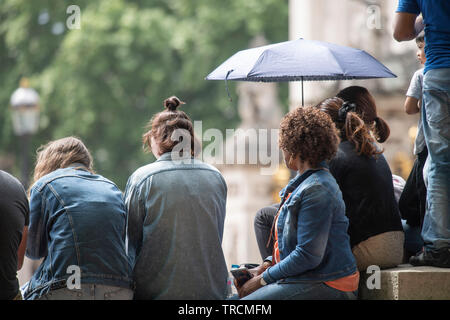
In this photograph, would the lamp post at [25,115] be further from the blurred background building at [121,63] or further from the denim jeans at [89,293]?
the denim jeans at [89,293]

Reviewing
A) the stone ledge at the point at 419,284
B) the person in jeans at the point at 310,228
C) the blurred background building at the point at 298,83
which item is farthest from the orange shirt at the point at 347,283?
the blurred background building at the point at 298,83

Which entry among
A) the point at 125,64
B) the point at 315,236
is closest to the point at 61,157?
the point at 315,236

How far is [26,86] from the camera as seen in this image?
1716 centimetres

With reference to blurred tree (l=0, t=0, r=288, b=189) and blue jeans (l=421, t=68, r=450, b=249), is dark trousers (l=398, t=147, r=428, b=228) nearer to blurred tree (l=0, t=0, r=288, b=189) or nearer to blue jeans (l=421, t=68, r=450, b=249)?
blue jeans (l=421, t=68, r=450, b=249)

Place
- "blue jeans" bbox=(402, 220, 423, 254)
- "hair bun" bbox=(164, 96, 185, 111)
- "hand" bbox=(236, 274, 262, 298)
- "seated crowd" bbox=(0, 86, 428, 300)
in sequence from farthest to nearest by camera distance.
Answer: "blue jeans" bbox=(402, 220, 423, 254) < "hair bun" bbox=(164, 96, 185, 111) < "hand" bbox=(236, 274, 262, 298) < "seated crowd" bbox=(0, 86, 428, 300)

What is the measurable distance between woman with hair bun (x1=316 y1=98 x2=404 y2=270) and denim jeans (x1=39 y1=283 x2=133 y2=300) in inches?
56.6

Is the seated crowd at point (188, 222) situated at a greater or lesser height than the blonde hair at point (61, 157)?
lesser

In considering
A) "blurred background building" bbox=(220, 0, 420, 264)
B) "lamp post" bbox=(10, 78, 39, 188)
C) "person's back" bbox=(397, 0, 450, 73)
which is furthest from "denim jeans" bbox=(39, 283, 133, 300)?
"lamp post" bbox=(10, 78, 39, 188)

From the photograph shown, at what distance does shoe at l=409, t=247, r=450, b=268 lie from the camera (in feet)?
16.8

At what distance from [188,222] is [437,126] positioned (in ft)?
5.19

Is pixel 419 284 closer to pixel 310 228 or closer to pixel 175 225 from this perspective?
pixel 310 228

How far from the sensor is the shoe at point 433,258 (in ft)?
16.8

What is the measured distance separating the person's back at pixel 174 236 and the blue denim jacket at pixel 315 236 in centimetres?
41

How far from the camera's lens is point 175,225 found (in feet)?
16.6
